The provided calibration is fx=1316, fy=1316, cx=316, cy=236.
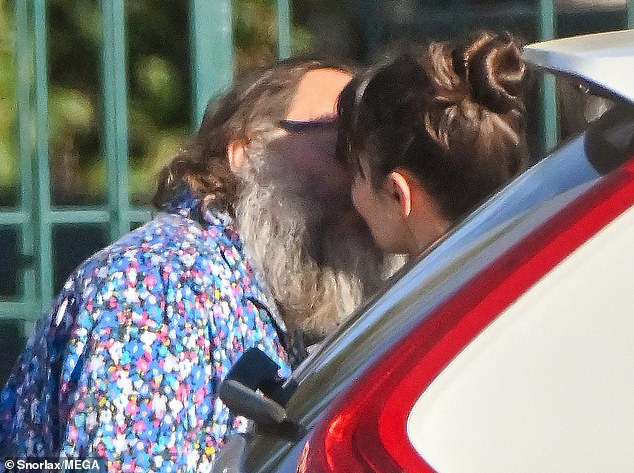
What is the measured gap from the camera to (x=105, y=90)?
4617mm

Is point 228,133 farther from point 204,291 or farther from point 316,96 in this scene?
point 204,291

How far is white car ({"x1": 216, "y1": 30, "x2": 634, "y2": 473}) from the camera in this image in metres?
1.30

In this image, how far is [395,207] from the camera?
272 cm

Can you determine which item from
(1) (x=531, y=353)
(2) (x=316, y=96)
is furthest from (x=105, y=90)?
(1) (x=531, y=353)

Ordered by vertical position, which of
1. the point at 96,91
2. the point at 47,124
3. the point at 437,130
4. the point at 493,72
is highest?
the point at 493,72

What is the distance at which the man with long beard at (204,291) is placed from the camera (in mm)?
2467

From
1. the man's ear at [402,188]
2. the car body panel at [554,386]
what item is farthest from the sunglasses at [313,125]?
the car body panel at [554,386]

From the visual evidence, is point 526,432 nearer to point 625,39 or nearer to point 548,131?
point 625,39

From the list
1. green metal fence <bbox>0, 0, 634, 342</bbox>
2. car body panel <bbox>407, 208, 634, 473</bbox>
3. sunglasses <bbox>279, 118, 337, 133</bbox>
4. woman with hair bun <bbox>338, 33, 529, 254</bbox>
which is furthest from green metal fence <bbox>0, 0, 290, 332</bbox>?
car body panel <bbox>407, 208, 634, 473</bbox>

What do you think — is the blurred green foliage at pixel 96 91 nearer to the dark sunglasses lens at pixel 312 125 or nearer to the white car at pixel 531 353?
the dark sunglasses lens at pixel 312 125

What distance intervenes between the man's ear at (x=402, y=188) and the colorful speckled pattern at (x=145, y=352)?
350 millimetres

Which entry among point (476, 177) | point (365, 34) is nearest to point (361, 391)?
point (476, 177)

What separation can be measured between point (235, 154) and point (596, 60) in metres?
1.49

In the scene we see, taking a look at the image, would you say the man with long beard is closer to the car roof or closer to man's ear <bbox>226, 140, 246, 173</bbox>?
man's ear <bbox>226, 140, 246, 173</bbox>
